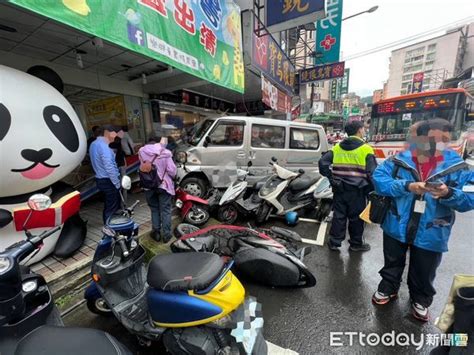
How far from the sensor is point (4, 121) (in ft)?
6.52

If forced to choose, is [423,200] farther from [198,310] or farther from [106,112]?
[106,112]

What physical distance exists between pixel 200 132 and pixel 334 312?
4450 mm

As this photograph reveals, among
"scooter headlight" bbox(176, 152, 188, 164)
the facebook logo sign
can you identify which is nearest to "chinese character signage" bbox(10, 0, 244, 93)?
the facebook logo sign

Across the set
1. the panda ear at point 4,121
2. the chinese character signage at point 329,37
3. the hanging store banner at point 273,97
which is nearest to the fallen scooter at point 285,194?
the hanging store banner at point 273,97

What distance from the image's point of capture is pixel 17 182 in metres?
2.21

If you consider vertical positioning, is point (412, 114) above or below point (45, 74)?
below

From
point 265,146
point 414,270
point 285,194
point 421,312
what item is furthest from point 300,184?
point 421,312

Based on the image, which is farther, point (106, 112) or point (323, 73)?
point (323, 73)

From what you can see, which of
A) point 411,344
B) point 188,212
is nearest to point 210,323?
point 411,344

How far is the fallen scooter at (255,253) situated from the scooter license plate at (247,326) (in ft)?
2.66

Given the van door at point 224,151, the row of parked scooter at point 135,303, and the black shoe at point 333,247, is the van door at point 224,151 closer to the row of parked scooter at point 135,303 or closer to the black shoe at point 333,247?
the black shoe at point 333,247

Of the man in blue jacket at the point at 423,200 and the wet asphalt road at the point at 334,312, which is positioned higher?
the man in blue jacket at the point at 423,200

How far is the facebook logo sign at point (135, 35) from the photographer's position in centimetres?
267

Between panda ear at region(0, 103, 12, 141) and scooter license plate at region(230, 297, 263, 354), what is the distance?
8.20ft
